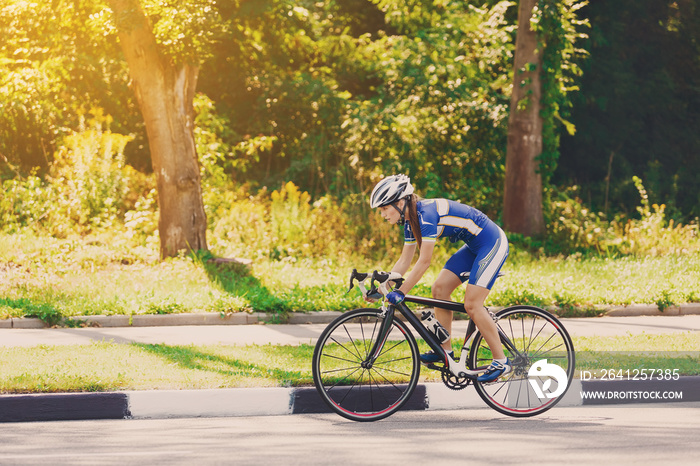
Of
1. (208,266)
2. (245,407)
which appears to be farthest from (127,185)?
(245,407)

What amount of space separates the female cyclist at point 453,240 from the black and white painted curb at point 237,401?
22.1 inches

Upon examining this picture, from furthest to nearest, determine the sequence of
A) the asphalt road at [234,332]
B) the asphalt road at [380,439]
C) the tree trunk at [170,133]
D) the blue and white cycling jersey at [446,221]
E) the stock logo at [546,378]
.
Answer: the tree trunk at [170,133] → the asphalt road at [234,332] → the stock logo at [546,378] → the blue and white cycling jersey at [446,221] → the asphalt road at [380,439]

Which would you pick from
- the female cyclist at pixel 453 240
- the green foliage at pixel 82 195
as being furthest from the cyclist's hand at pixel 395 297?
the green foliage at pixel 82 195

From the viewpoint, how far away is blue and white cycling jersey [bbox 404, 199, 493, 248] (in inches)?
237

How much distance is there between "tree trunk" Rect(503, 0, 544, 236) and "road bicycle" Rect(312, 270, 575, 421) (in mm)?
10182

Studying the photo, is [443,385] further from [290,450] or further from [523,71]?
[523,71]

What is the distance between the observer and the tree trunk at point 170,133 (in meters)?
13.4

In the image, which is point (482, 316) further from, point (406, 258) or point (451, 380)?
point (406, 258)

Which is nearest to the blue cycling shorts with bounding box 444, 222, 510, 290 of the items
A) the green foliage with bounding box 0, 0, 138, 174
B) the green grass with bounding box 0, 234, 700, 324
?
the green grass with bounding box 0, 234, 700, 324

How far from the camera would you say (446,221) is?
20.3 feet

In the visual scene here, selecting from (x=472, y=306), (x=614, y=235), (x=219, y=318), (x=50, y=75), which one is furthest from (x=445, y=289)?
(x=50, y=75)

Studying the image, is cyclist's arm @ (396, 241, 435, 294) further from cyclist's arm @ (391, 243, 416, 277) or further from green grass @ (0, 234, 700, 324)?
green grass @ (0, 234, 700, 324)

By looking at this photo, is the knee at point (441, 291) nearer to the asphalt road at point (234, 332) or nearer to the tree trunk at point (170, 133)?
the asphalt road at point (234, 332)

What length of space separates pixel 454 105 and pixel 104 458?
44.1 feet
